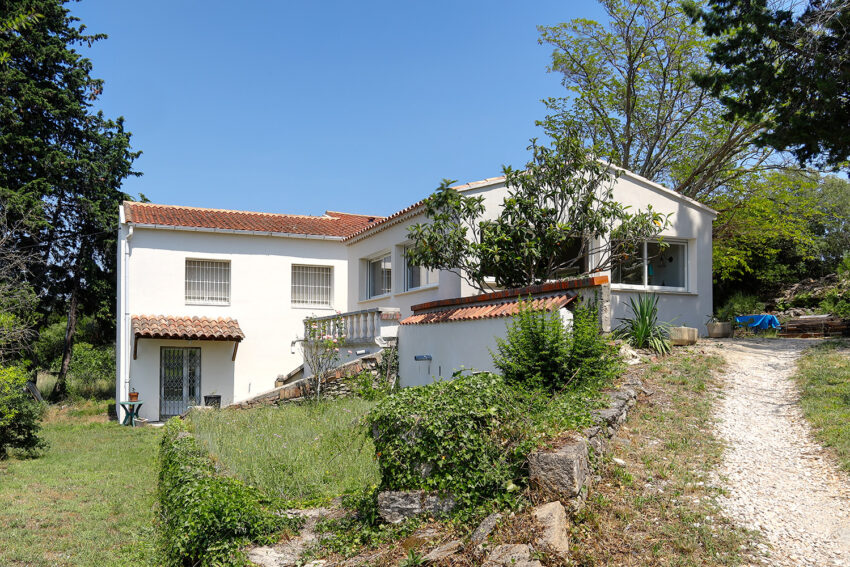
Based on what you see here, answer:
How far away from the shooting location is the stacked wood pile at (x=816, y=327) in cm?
1672

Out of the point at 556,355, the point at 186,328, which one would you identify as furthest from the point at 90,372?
the point at 556,355

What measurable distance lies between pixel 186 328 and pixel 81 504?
403 inches

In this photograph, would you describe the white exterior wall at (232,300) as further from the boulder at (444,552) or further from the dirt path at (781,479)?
the boulder at (444,552)

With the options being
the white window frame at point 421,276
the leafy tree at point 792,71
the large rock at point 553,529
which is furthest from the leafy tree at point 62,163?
the large rock at point 553,529

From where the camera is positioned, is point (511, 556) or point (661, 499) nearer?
point (511, 556)

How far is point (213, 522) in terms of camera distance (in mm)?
6516

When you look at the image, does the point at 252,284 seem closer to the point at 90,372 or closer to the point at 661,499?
the point at 90,372

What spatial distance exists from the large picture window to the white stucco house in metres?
0.03

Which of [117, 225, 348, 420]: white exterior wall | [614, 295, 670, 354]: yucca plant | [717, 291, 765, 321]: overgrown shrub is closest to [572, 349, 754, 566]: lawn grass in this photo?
[614, 295, 670, 354]: yucca plant

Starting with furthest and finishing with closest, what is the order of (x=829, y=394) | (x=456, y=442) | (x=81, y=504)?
(x=829, y=394), (x=81, y=504), (x=456, y=442)

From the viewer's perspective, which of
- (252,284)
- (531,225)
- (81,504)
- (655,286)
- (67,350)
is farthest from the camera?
(67,350)

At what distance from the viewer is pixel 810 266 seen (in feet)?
85.9

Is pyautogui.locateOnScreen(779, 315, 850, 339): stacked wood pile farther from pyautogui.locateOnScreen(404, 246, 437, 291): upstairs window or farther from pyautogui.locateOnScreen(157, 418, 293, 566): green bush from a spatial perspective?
pyautogui.locateOnScreen(157, 418, 293, 566): green bush

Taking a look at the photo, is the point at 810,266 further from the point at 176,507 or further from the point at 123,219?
the point at 176,507
